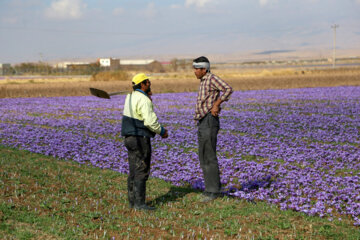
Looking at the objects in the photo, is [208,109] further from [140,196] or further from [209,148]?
[140,196]

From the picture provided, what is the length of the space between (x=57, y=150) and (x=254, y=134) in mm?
7698

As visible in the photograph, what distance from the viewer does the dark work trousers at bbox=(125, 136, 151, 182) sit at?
8188 millimetres

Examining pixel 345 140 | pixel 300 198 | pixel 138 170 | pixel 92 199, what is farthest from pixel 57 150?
pixel 345 140

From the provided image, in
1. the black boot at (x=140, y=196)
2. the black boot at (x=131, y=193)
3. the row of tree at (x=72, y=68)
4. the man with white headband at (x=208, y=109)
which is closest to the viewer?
the black boot at (x=140, y=196)

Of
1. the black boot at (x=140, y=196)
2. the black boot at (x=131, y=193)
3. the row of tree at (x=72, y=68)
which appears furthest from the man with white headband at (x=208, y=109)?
the row of tree at (x=72, y=68)

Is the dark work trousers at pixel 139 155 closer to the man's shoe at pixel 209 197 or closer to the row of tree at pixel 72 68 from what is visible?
the man's shoe at pixel 209 197

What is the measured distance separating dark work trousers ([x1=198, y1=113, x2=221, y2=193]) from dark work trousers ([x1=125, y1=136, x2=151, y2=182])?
1273 millimetres

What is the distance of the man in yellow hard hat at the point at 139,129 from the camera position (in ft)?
26.5

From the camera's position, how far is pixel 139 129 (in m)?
8.17

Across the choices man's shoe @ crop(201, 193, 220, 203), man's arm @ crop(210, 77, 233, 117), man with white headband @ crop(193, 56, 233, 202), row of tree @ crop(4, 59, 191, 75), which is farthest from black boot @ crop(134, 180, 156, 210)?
row of tree @ crop(4, 59, 191, 75)

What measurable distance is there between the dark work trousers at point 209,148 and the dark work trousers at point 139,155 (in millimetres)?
1273

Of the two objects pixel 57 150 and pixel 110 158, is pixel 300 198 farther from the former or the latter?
pixel 57 150

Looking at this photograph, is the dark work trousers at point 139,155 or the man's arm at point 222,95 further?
the man's arm at point 222,95

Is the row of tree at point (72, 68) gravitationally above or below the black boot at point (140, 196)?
above
